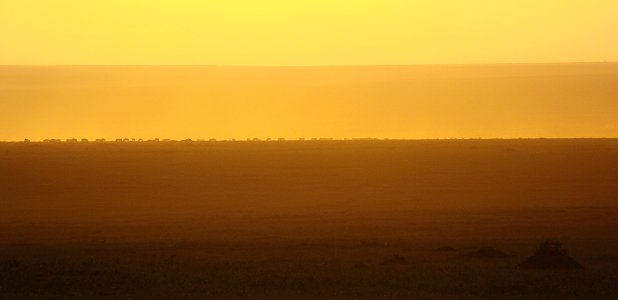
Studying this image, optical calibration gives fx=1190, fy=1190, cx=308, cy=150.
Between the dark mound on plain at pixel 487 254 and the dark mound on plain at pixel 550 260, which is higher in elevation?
the dark mound on plain at pixel 487 254

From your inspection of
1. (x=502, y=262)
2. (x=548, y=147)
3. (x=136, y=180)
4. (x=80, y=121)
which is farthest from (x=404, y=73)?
(x=502, y=262)

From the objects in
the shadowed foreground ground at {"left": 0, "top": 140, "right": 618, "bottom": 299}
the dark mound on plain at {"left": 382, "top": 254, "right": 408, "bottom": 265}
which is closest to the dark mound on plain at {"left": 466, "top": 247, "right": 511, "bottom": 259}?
the shadowed foreground ground at {"left": 0, "top": 140, "right": 618, "bottom": 299}

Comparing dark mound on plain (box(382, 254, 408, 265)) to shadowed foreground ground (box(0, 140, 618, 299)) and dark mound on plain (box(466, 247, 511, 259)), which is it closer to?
shadowed foreground ground (box(0, 140, 618, 299))

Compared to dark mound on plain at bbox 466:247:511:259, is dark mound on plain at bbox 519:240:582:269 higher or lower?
lower

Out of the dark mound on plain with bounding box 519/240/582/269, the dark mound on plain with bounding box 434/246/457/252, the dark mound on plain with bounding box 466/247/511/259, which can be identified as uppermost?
the dark mound on plain with bounding box 434/246/457/252

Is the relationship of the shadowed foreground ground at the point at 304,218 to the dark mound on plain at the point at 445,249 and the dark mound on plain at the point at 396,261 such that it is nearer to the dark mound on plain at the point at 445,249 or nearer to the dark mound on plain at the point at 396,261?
the dark mound on plain at the point at 396,261

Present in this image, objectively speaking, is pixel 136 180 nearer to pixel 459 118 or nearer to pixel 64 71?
pixel 459 118

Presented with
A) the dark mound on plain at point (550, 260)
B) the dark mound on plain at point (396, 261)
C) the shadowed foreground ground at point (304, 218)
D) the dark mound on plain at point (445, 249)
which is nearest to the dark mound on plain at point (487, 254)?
the shadowed foreground ground at point (304, 218)

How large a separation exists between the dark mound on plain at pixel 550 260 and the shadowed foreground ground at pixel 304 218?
0.42m

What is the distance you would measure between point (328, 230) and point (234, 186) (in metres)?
13.0

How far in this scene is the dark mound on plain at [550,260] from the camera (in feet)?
53.6

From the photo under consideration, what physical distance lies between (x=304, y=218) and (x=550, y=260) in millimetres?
12262

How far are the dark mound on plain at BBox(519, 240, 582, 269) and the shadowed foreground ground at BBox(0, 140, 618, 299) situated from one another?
415 millimetres

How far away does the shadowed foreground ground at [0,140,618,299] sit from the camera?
568 inches
